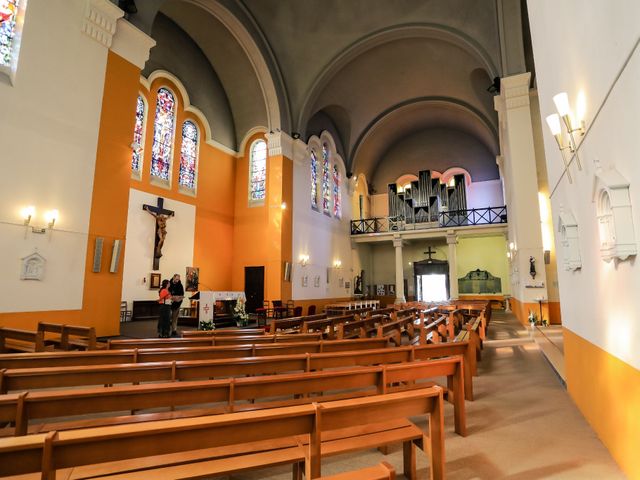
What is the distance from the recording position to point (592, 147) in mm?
2510

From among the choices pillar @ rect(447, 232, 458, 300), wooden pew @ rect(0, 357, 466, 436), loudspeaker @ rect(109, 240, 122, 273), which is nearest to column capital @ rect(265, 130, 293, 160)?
loudspeaker @ rect(109, 240, 122, 273)

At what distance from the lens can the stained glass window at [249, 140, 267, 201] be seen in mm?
14391

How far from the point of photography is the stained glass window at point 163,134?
1171 cm

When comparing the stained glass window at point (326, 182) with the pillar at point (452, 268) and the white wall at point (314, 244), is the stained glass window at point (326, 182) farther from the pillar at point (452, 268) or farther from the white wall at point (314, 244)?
the pillar at point (452, 268)

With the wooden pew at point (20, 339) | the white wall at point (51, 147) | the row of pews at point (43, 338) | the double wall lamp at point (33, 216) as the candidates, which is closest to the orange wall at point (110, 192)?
the white wall at point (51, 147)

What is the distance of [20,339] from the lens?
4406 millimetres

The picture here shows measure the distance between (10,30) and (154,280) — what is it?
6633 millimetres

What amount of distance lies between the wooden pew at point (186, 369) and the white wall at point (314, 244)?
10748 millimetres

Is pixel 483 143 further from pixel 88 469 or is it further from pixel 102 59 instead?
pixel 88 469

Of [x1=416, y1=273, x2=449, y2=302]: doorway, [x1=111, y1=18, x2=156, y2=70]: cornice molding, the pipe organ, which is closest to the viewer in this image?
[x1=111, y1=18, x2=156, y2=70]: cornice molding

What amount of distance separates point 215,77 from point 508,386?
14101 millimetres

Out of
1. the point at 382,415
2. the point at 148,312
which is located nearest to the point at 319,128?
the point at 148,312

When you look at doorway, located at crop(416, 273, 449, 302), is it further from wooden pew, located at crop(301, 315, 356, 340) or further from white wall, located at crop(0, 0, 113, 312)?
white wall, located at crop(0, 0, 113, 312)

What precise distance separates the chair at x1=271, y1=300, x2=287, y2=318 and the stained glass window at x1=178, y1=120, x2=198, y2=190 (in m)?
4.93
